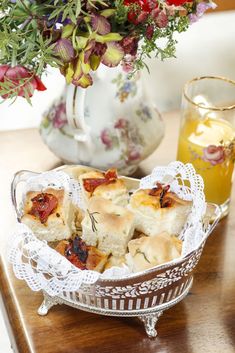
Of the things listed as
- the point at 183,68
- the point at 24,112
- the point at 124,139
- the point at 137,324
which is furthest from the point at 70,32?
the point at 183,68

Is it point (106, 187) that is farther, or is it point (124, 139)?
point (124, 139)

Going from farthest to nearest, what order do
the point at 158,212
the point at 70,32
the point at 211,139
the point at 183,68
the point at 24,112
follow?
the point at 183,68 < the point at 24,112 < the point at 211,139 < the point at 158,212 < the point at 70,32

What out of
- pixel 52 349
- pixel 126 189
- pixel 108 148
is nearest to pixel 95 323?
pixel 52 349

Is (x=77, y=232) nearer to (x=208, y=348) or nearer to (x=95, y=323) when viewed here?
(x=95, y=323)

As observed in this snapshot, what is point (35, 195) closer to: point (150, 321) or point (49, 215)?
point (49, 215)

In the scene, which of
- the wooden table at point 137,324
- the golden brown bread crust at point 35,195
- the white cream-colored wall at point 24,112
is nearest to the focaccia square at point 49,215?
the golden brown bread crust at point 35,195

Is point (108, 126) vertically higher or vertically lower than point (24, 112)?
higher
